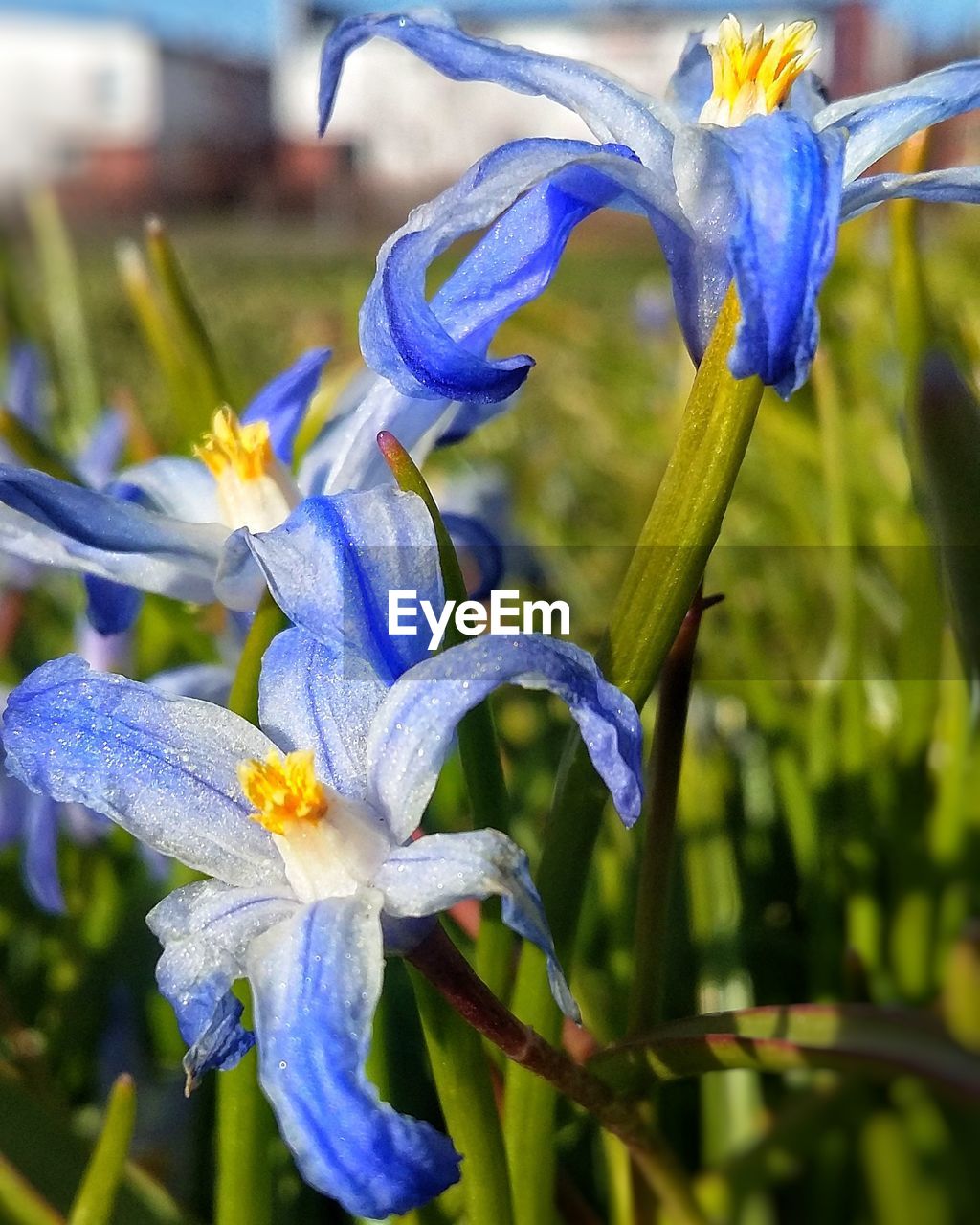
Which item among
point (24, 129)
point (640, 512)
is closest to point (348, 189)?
point (24, 129)

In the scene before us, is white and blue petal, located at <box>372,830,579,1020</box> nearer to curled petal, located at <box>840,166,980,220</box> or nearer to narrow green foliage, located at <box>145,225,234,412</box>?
curled petal, located at <box>840,166,980,220</box>

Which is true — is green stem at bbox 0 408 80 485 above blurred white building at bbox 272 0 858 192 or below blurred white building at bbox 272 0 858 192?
below

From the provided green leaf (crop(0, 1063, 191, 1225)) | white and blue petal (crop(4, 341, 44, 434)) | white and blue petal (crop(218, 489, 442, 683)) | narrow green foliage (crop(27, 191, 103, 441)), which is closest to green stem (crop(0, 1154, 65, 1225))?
green leaf (crop(0, 1063, 191, 1225))

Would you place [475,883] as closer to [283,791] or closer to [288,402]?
[283,791]

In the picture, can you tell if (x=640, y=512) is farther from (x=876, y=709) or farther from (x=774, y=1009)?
(x=774, y=1009)

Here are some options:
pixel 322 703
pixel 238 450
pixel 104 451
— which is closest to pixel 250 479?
pixel 238 450
